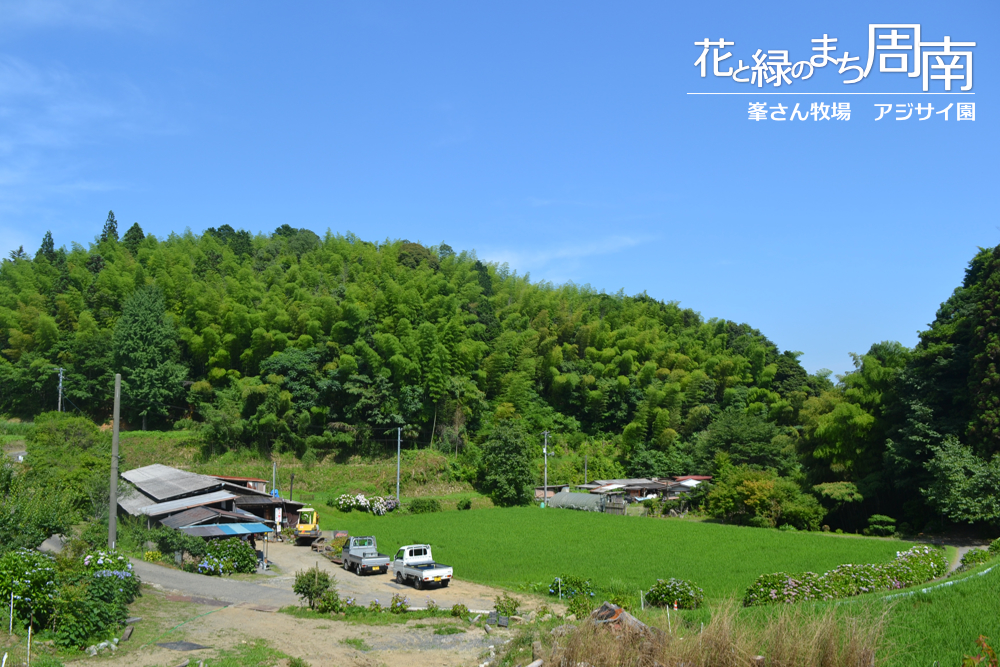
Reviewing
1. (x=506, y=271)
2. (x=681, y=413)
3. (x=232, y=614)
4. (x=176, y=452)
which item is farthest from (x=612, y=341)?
(x=232, y=614)

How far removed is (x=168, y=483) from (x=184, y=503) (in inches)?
159

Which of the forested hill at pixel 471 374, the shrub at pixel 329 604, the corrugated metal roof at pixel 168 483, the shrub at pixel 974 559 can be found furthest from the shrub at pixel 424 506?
the shrub at pixel 974 559

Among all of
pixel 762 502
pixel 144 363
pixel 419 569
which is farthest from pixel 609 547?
pixel 144 363

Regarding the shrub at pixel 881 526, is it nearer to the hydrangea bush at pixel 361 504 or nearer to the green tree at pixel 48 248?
the hydrangea bush at pixel 361 504

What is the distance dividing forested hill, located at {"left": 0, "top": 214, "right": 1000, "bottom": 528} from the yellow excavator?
13490 mm

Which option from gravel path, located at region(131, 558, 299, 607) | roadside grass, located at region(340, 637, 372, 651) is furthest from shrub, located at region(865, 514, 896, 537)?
roadside grass, located at region(340, 637, 372, 651)

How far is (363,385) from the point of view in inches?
1797

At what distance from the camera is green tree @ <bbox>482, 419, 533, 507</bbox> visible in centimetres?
4119

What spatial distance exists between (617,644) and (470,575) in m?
14.2

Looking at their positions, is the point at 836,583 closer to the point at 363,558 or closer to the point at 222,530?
the point at 363,558

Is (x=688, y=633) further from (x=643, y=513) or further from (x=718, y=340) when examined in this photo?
(x=718, y=340)

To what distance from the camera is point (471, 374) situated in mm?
50906

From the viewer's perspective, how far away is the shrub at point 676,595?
12938 millimetres

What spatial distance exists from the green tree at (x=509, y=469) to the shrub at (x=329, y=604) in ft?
89.6
